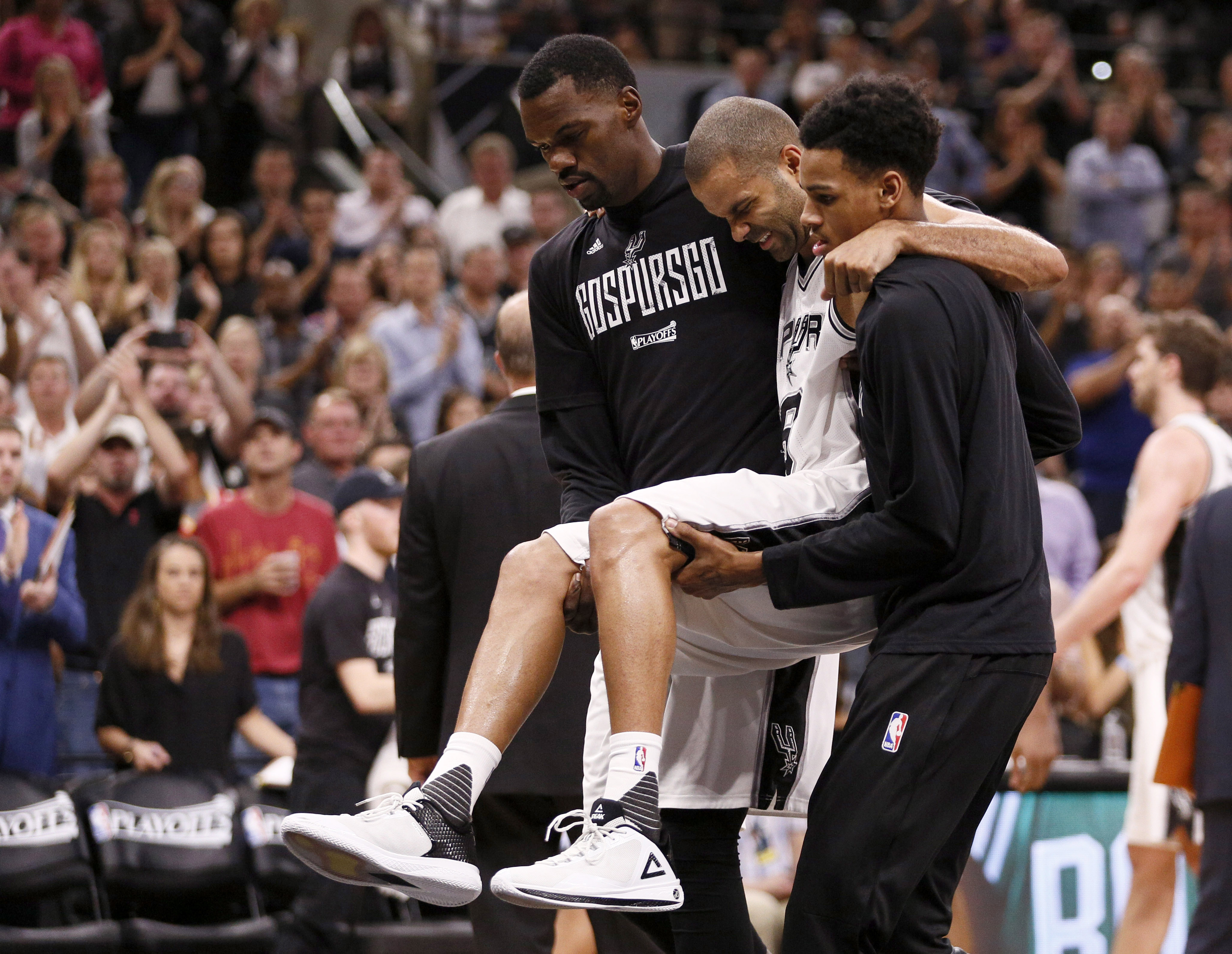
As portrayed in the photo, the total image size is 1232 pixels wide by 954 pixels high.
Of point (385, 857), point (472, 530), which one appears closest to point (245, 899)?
point (472, 530)

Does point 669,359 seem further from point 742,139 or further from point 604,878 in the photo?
point 604,878

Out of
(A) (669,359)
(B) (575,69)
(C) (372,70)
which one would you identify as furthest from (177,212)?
(A) (669,359)

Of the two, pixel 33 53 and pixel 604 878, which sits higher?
pixel 33 53

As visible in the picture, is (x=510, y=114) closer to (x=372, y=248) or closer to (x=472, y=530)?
(x=372, y=248)

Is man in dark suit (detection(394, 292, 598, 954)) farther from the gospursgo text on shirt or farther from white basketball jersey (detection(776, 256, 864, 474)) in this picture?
white basketball jersey (detection(776, 256, 864, 474))

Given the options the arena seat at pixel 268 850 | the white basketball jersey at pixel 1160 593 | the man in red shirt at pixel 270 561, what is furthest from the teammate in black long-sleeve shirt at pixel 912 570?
the man in red shirt at pixel 270 561

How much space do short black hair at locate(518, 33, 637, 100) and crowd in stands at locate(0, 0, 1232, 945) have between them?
3608mm

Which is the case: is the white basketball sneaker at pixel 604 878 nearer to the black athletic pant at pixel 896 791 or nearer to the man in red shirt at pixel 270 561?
the black athletic pant at pixel 896 791

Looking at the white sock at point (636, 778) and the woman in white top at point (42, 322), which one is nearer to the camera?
the white sock at point (636, 778)

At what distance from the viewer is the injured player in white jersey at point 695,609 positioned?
10.4 feet

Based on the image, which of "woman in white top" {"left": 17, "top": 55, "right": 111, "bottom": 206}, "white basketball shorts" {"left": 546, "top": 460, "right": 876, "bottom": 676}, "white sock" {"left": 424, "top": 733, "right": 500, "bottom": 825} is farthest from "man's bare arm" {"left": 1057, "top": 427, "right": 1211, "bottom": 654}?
"woman in white top" {"left": 17, "top": 55, "right": 111, "bottom": 206}

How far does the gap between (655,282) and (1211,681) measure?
2449mm

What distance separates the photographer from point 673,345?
153 inches

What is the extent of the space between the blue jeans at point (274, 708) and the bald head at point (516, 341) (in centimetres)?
300
